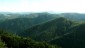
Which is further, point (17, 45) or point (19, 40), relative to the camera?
point (19, 40)

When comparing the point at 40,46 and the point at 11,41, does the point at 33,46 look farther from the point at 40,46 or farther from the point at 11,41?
the point at 11,41

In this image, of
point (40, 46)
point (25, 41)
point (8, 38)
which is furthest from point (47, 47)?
point (8, 38)

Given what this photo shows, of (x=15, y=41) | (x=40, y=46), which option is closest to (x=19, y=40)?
(x=15, y=41)

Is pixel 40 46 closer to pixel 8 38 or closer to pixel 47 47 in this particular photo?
pixel 47 47

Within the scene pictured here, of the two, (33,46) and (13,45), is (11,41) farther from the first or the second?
(33,46)

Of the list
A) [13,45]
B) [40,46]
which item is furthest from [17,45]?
[40,46]

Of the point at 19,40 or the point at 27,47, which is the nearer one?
the point at 27,47
